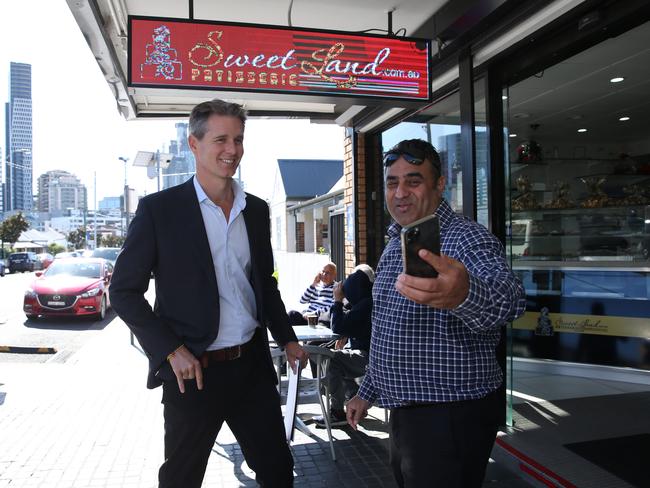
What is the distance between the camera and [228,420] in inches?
87.4

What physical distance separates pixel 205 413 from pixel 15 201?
112333 mm

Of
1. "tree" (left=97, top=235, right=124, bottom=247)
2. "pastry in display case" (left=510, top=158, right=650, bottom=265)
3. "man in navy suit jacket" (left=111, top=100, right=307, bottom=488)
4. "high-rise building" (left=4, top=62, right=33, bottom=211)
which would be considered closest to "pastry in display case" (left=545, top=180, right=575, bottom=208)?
"pastry in display case" (left=510, top=158, right=650, bottom=265)

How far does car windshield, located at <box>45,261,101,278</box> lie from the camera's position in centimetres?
1252

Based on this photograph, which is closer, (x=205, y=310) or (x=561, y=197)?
(x=205, y=310)

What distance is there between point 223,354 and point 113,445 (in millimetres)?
2587

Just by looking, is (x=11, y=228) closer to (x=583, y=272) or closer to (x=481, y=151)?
(x=583, y=272)

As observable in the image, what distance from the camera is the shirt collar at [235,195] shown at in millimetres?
2215

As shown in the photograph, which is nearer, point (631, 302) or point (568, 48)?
point (568, 48)

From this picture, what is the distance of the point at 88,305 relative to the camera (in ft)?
38.2

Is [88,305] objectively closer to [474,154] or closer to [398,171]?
[474,154]

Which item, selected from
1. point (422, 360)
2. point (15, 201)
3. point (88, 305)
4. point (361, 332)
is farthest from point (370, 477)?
point (15, 201)

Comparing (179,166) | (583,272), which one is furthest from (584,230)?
(179,166)

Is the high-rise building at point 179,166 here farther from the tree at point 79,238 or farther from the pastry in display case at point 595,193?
the tree at point 79,238

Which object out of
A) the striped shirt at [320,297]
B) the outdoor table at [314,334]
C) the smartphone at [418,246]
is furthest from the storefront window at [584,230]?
the smartphone at [418,246]
